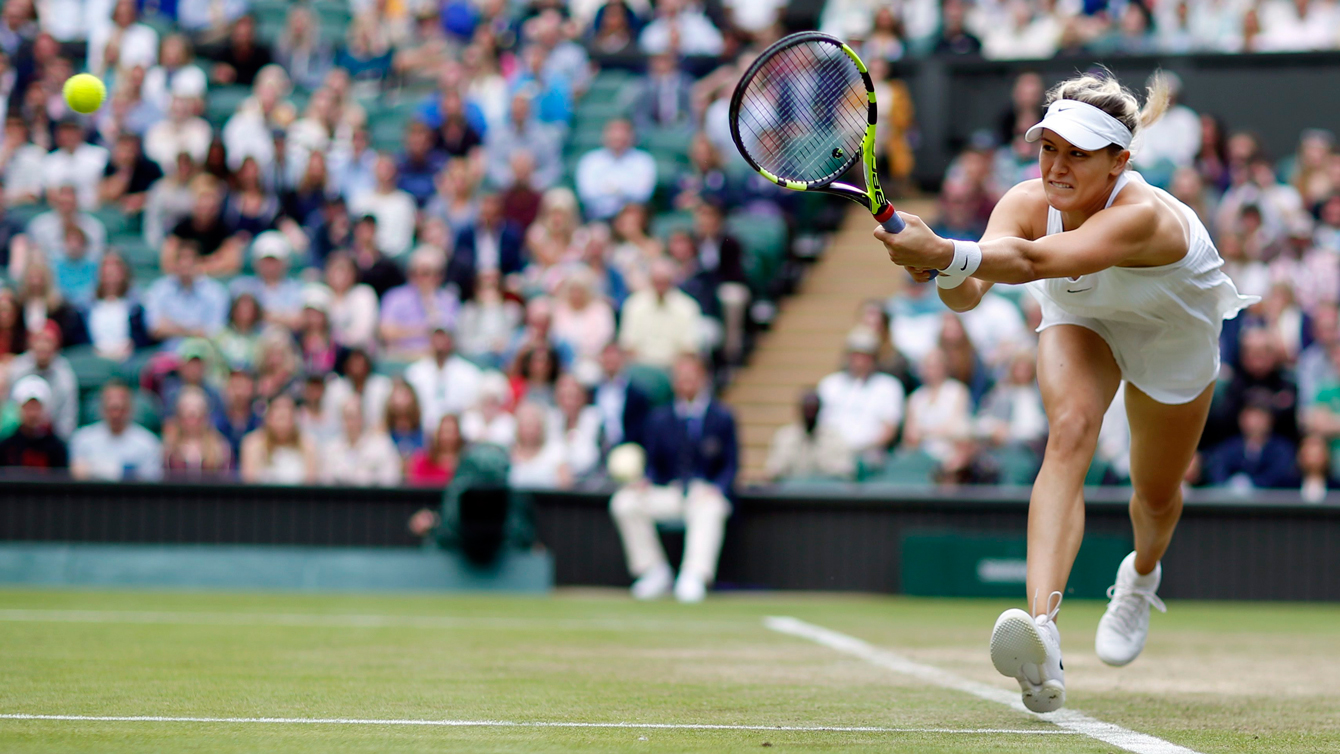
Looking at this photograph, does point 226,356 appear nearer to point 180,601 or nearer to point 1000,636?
point 180,601

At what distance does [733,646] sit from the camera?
22.0 feet

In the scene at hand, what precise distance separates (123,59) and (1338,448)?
37.0 feet

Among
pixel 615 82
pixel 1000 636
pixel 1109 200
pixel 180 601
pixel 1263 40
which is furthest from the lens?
pixel 615 82

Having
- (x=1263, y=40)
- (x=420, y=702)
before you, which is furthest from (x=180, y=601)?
(x=1263, y=40)

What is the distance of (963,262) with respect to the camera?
3.96 metres

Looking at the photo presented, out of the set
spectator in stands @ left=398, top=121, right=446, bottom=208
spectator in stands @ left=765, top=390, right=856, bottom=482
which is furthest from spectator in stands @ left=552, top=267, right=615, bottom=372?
spectator in stands @ left=398, top=121, right=446, bottom=208

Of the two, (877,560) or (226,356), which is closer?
(877,560)

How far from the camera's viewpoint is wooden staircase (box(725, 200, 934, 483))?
12.7 metres

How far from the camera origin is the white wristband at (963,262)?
13.0ft

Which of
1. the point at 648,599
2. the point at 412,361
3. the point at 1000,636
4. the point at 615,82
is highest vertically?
the point at 615,82

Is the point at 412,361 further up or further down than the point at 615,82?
Answer: further down

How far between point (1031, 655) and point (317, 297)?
8.94 m

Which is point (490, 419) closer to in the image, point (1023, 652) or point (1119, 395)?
point (1119, 395)

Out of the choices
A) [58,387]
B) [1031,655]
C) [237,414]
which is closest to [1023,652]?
[1031,655]
